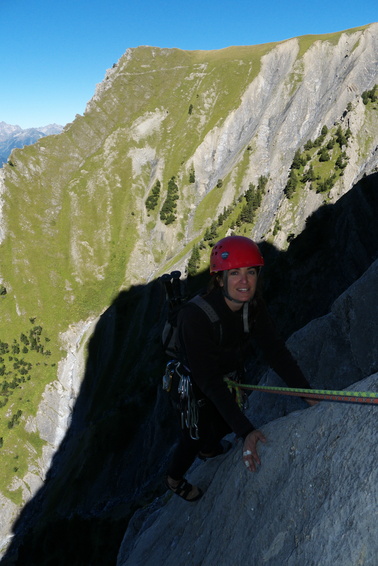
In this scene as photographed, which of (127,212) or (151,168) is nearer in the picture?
(127,212)

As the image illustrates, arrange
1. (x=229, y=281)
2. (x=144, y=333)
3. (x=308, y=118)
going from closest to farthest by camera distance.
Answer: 1. (x=229, y=281)
2. (x=144, y=333)
3. (x=308, y=118)

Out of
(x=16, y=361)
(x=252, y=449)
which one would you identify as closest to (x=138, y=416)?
(x=252, y=449)

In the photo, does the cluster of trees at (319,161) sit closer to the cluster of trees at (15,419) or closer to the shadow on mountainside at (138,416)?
the shadow on mountainside at (138,416)

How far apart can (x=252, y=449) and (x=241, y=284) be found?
9.18ft

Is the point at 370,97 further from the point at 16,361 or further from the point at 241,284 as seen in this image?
the point at 16,361

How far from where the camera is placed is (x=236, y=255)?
5.96 metres

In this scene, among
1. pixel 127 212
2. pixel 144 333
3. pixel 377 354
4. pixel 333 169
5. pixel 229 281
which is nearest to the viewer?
pixel 229 281

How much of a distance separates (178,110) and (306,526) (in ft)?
579

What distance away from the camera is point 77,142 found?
6260 inches

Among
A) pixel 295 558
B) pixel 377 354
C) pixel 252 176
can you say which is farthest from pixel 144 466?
pixel 252 176

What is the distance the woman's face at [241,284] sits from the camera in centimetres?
591

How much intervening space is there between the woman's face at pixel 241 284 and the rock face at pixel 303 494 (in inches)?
83.2

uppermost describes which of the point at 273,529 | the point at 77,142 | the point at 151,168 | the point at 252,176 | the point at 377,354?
the point at 77,142

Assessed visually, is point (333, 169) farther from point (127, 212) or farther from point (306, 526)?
point (127, 212)
